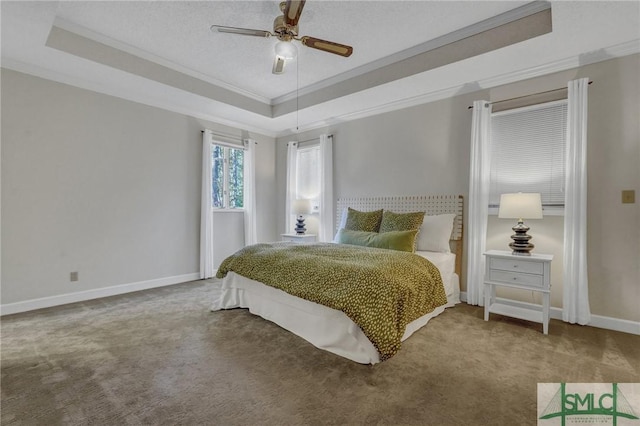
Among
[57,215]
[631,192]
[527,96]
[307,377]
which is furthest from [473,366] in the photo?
[57,215]

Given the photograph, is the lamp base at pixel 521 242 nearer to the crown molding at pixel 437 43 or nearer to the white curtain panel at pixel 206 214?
the crown molding at pixel 437 43

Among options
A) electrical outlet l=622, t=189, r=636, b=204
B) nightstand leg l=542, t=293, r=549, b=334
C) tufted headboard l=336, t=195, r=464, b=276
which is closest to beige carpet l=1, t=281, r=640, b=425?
nightstand leg l=542, t=293, r=549, b=334

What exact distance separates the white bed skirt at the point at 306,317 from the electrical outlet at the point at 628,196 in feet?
6.01

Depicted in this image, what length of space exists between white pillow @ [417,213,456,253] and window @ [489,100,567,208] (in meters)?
0.54

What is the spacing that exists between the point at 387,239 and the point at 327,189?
1935 mm

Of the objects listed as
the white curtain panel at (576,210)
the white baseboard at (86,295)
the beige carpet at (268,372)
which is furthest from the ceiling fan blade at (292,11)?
the white baseboard at (86,295)

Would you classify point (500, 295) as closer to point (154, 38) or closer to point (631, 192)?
point (631, 192)

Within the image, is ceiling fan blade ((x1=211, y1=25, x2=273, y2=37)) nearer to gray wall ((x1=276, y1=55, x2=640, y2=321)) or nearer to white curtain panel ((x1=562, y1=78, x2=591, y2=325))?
gray wall ((x1=276, y1=55, x2=640, y2=321))

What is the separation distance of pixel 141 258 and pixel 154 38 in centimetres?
272

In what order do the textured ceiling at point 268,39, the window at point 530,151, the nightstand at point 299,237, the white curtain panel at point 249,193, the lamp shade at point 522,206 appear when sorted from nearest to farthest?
the textured ceiling at point 268,39
the lamp shade at point 522,206
the window at point 530,151
the nightstand at point 299,237
the white curtain panel at point 249,193

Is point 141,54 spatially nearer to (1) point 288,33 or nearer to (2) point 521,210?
(1) point 288,33

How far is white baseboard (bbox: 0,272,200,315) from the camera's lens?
3172 mm

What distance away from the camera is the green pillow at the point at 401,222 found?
3584 mm

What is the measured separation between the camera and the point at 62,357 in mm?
2203
